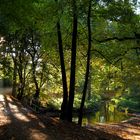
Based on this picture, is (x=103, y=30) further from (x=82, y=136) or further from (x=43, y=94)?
(x=43, y=94)

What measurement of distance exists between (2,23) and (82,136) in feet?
19.4

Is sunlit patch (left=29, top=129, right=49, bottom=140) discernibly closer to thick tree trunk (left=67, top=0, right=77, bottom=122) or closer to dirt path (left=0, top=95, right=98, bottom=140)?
dirt path (left=0, top=95, right=98, bottom=140)

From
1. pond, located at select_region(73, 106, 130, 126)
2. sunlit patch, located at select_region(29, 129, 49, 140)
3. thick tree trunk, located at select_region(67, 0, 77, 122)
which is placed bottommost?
pond, located at select_region(73, 106, 130, 126)

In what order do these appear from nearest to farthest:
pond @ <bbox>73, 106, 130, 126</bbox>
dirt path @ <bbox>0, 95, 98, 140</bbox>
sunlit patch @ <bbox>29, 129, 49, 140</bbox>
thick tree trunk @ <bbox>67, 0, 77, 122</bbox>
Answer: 1. sunlit patch @ <bbox>29, 129, 49, 140</bbox>
2. dirt path @ <bbox>0, 95, 98, 140</bbox>
3. thick tree trunk @ <bbox>67, 0, 77, 122</bbox>
4. pond @ <bbox>73, 106, 130, 126</bbox>

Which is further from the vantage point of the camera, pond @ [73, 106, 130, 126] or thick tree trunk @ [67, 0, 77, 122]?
pond @ [73, 106, 130, 126]

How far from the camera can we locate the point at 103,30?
904 inches

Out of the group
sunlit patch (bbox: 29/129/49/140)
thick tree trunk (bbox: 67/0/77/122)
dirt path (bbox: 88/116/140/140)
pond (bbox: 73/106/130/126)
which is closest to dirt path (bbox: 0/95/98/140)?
sunlit patch (bbox: 29/129/49/140)

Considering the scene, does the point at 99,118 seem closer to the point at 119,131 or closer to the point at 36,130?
the point at 119,131

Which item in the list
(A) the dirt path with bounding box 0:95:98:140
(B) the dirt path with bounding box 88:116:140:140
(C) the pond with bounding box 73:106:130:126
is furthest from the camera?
(C) the pond with bounding box 73:106:130:126

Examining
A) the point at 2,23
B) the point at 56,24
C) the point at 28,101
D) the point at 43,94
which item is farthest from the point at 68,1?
the point at 43,94

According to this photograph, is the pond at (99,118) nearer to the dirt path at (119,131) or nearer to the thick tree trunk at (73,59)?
the dirt path at (119,131)

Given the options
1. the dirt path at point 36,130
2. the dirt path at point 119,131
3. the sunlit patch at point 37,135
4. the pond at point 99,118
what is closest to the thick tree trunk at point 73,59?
the dirt path at point 119,131

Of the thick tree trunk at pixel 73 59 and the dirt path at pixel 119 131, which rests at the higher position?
the thick tree trunk at pixel 73 59

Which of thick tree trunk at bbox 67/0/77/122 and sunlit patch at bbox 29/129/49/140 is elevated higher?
thick tree trunk at bbox 67/0/77/122
